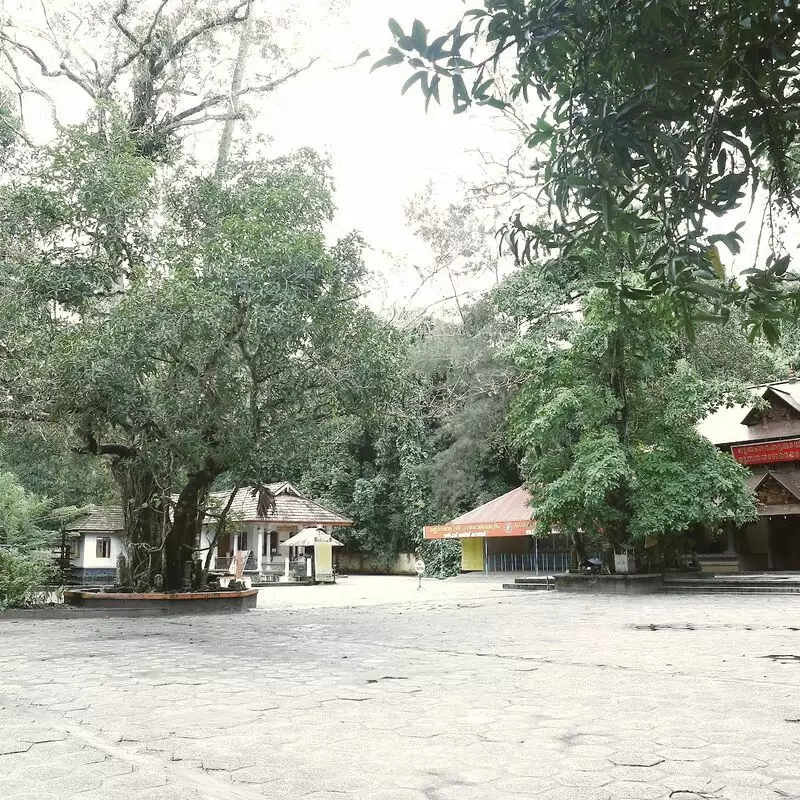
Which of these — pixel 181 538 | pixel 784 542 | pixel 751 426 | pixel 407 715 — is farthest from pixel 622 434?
pixel 407 715

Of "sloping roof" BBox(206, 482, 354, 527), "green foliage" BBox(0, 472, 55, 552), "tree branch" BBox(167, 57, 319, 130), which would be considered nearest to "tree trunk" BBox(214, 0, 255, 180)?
"tree branch" BBox(167, 57, 319, 130)

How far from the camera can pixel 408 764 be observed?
4414 millimetres

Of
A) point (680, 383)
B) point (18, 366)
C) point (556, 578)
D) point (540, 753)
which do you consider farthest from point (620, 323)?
point (540, 753)

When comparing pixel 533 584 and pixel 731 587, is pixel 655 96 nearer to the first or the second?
pixel 731 587

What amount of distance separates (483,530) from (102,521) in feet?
53.1

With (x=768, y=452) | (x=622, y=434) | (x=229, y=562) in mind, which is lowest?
(x=229, y=562)

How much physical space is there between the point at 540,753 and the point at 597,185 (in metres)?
3.21

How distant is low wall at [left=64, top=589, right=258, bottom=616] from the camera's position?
53.7ft

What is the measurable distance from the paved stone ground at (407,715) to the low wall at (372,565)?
32.5m

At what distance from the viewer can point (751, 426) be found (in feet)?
87.7

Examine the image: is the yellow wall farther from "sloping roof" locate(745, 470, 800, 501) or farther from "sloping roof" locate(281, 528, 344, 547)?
"sloping roof" locate(745, 470, 800, 501)

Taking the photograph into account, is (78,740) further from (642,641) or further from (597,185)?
(642,641)

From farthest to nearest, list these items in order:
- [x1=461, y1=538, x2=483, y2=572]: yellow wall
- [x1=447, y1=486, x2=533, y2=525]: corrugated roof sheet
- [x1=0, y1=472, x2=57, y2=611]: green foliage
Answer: [x1=461, y1=538, x2=483, y2=572]: yellow wall
[x1=447, y1=486, x2=533, y2=525]: corrugated roof sheet
[x1=0, y1=472, x2=57, y2=611]: green foliage

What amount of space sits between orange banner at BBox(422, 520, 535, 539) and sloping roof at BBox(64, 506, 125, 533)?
13254 millimetres
